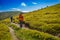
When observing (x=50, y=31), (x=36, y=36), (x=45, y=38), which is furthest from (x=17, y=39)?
(x=50, y=31)

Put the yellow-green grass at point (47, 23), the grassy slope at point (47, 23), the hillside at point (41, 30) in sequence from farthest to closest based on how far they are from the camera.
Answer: the grassy slope at point (47, 23) < the yellow-green grass at point (47, 23) < the hillside at point (41, 30)

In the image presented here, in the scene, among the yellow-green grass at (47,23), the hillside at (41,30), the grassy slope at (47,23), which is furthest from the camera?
the grassy slope at (47,23)

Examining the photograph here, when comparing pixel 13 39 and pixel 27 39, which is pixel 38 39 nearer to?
pixel 27 39

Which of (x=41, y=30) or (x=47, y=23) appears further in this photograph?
(x=47, y=23)

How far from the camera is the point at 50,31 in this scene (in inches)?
1064

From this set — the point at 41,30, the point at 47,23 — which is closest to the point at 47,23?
the point at 47,23

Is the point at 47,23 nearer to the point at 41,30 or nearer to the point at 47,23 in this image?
the point at 47,23

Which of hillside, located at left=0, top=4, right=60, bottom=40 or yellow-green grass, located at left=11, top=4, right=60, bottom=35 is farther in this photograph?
yellow-green grass, located at left=11, top=4, right=60, bottom=35

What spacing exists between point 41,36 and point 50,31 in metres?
5.32

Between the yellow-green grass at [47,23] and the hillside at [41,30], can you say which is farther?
the yellow-green grass at [47,23]

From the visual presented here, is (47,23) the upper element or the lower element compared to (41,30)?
upper

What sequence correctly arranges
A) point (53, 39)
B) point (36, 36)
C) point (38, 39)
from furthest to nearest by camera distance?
point (36, 36) < point (38, 39) < point (53, 39)

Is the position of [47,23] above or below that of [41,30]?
above

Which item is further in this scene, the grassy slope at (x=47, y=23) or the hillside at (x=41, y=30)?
the grassy slope at (x=47, y=23)
